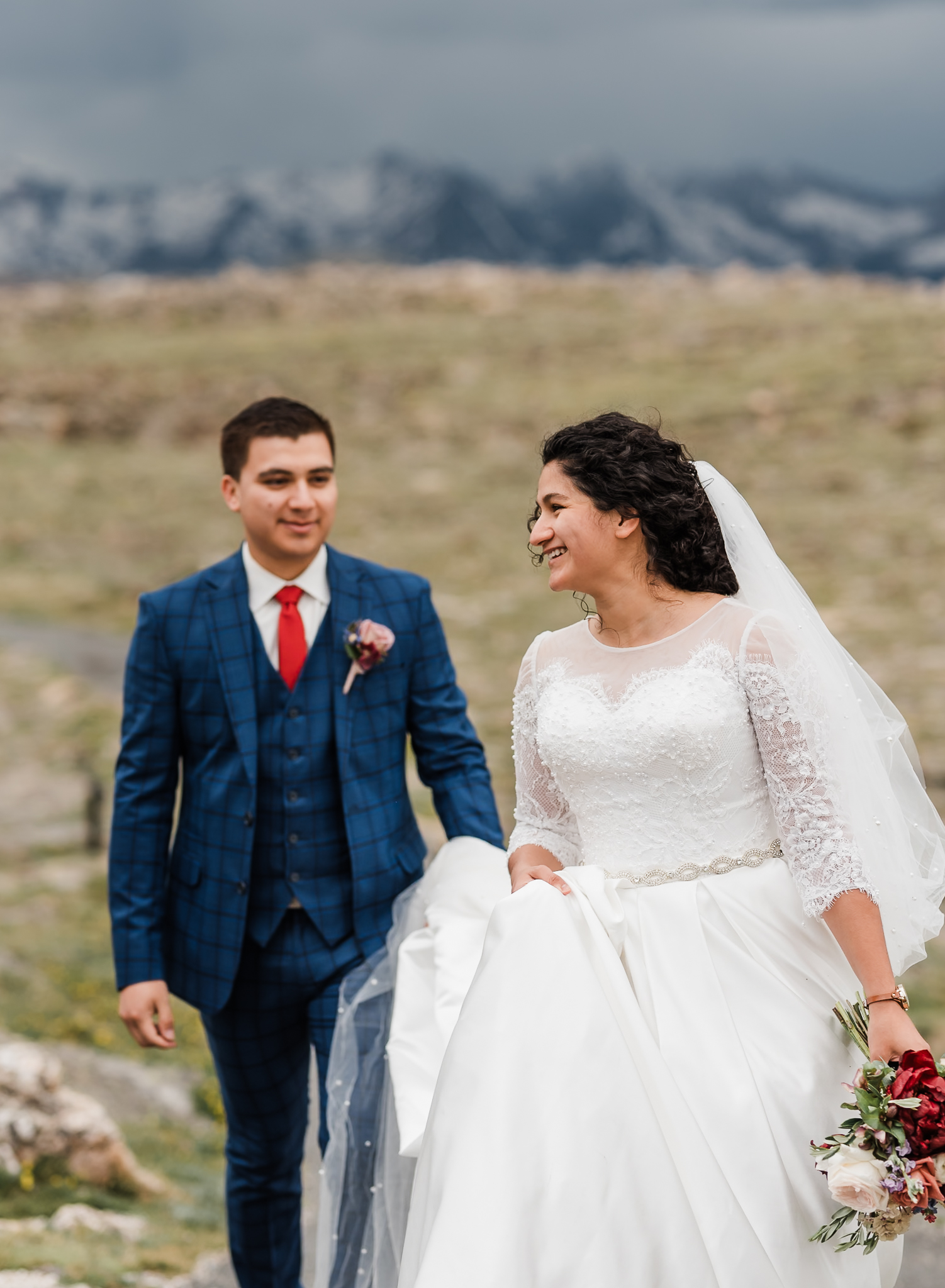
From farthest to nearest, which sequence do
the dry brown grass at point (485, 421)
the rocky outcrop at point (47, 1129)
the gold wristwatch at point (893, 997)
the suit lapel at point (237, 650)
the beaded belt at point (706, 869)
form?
the dry brown grass at point (485, 421) → the rocky outcrop at point (47, 1129) → the suit lapel at point (237, 650) → the beaded belt at point (706, 869) → the gold wristwatch at point (893, 997)

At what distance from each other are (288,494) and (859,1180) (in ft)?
7.78

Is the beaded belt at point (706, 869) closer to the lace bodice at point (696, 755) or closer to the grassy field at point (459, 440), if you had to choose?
the lace bodice at point (696, 755)

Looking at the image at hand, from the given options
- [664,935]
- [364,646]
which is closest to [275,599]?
[364,646]

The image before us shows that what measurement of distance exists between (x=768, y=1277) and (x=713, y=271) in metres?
43.0

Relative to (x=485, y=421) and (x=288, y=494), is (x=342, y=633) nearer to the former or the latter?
(x=288, y=494)

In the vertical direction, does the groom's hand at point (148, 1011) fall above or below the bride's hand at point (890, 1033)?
above

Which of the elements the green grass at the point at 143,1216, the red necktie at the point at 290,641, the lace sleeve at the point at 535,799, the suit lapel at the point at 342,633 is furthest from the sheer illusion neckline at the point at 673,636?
the green grass at the point at 143,1216

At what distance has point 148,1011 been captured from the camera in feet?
12.6

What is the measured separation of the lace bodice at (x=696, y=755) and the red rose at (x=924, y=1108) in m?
0.41

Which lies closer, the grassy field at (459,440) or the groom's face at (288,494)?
the groom's face at (288,494)

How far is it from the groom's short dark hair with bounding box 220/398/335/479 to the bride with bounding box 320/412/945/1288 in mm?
1035

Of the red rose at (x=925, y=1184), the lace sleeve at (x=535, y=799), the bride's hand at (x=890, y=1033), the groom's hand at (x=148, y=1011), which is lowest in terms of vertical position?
the red rose at (x=925, y=1184)

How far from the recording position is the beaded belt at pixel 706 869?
119 inches

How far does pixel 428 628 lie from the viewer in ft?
13.6
